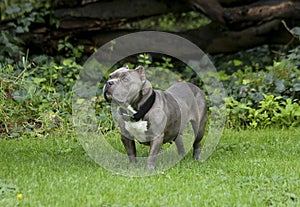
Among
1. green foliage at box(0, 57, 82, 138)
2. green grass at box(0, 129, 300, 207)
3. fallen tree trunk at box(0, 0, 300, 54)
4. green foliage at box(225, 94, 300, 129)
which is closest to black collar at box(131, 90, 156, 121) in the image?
green grass at box(0, 129, 300, 207)

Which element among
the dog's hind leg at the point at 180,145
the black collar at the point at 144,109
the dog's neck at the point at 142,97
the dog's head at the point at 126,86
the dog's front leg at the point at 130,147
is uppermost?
the dog's head at the point at 126,86

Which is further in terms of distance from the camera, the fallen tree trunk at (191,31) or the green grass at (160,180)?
the fallen tree trunk at (191,31)

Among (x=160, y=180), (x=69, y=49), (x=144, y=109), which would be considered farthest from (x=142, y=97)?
(x=69, y=49)

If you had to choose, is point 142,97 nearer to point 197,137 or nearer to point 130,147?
point 130,147

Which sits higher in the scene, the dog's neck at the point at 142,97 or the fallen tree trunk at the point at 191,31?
the dog's neck at the point at 142,97

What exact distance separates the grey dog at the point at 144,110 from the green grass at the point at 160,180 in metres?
0.33

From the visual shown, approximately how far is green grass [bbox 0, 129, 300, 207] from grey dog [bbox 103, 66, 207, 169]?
33 cm

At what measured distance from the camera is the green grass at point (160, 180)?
4.41 metres

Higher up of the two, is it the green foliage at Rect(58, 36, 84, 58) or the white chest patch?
the white chest patch

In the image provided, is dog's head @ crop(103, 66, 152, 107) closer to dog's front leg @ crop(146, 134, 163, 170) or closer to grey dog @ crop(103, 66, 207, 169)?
grey dog @ crop(103, 66, 207, 169)

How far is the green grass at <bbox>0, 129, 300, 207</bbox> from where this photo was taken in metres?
4.41

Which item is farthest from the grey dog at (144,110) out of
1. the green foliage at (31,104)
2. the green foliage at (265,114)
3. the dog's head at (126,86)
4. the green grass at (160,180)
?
the green foliage at (265,114)

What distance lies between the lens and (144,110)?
5.29 metres

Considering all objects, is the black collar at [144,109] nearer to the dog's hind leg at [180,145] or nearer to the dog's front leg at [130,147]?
the dog's front leg at [130,147]
